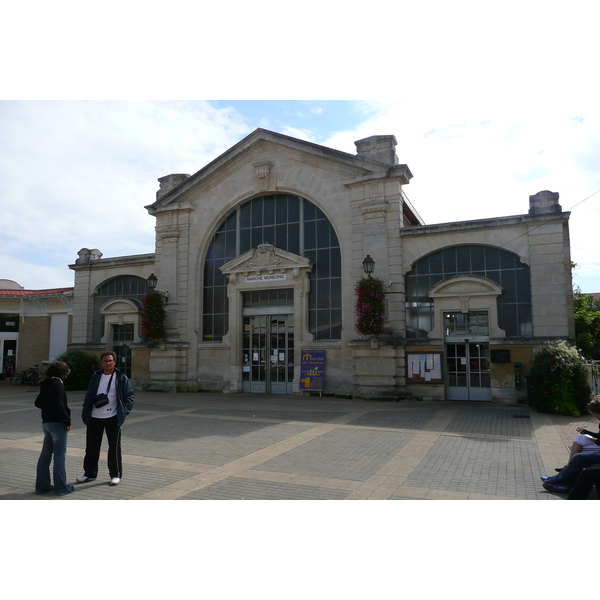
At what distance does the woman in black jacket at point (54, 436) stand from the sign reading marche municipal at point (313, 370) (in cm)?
1159

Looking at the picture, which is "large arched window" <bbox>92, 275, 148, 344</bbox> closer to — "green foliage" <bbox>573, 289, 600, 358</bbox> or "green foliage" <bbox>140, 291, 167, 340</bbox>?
Answer: "green foliage" <bbox>140, 291, 167, 340</bbox>

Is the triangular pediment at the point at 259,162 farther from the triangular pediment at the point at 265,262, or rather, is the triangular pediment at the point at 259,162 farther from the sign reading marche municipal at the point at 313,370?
the sign reading marche municipal at the point at 313,370

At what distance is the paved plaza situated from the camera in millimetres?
6172

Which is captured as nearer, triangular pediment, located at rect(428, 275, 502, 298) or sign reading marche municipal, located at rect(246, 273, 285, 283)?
triangular pediment, located at rect(428, 275, 502, 298)

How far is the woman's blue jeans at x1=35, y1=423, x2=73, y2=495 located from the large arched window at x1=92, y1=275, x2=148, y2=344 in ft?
53.3

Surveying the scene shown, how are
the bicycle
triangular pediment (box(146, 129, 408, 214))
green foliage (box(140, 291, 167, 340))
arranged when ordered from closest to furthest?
1. triangular pediment (box(146, 129, 408, 214))
2. green foliage (box(140, 291, 167, 340))
3. the bicycle

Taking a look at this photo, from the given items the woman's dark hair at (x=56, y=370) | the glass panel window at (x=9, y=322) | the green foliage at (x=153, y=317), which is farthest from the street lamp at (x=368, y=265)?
the glass panel window at (x=9, y=322)

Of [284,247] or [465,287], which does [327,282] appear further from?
[465,287]

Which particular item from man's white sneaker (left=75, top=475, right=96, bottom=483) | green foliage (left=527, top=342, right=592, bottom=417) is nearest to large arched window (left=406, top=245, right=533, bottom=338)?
green foliage (left=527, top=342, right=592, bottom=417)

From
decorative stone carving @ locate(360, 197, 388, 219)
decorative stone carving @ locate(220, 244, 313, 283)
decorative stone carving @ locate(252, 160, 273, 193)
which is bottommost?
decorative stone carving @ locate(220, 244, 313, 283)

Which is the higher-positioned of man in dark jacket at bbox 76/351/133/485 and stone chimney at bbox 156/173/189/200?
stone chimney at bbox 156/173/189/200

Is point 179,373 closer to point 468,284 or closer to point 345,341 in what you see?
point 345,341

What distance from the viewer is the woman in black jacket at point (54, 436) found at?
19.9ft

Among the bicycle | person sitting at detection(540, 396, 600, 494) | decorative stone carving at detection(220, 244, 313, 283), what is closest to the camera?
person sitting at detection(540, 396, 600, 494)
